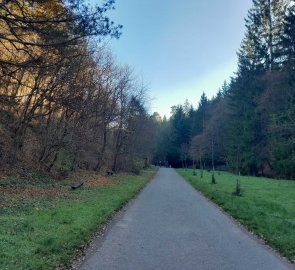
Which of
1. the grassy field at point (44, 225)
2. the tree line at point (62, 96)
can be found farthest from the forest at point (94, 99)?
the grassy field at point (44, 225)

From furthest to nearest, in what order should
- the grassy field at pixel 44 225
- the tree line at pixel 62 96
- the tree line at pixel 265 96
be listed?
the tree line at pixel 265 96
the tree line at pixel 62 96
the grassy field at pixel 44 225

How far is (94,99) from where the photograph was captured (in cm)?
3138

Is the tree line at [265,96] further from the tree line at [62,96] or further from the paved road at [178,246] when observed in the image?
the paved road at [178,246]

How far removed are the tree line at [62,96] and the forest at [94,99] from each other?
2.0 inches

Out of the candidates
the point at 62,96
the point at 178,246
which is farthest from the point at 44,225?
the point at 62,96

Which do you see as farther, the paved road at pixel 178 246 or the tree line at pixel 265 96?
the tree line at pixel 265 96

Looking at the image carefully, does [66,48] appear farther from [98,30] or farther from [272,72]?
[272,72]

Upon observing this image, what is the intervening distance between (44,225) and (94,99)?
22780 millimetres

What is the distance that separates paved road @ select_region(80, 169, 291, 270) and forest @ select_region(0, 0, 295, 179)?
5439mm

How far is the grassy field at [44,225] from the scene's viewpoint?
6543 mm

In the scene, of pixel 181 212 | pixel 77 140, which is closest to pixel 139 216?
pixel 181 212

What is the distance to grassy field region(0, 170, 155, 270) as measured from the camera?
6543mm

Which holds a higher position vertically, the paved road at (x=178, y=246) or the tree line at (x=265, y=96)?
the tree line at (x=265, y=96)

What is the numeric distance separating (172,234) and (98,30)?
600 centimetres
